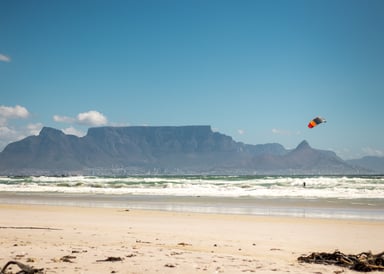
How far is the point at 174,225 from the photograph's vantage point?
12.5m

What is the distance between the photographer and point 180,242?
30.1 feet

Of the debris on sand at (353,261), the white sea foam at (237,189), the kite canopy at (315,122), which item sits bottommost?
the white sea foam at (237,189)

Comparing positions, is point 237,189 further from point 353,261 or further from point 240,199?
point 353,261

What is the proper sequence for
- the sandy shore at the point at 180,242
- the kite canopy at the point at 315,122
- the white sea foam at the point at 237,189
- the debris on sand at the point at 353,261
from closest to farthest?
the debris on sand at the point at 353,261 → the sandy shore at the point at 180,242 → the kite canopy at the point at 315,122 → the white sea foam at the point at 237,189

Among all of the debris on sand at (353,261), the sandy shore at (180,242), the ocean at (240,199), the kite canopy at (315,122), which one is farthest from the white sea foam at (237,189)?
the debris on sand at (353,261)

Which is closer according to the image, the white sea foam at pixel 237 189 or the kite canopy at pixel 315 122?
the kite canopy at pixel 315 122

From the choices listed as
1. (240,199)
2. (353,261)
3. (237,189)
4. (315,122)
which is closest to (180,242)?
(353,261)

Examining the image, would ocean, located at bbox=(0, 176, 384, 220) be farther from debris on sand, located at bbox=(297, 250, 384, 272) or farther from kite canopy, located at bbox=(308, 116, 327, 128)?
debris on sand, located at bbox=(297, 250, 384, 272)

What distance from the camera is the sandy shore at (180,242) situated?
6.25 metres

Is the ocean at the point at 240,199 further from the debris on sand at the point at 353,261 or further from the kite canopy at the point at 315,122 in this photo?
the debris on sand at the point at 353,261

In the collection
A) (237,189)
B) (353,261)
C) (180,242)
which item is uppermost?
(353,261)

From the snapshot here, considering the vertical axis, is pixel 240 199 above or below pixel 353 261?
A: below

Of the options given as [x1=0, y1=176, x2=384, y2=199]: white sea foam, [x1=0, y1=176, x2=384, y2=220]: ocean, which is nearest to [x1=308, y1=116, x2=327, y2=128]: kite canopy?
[x1=0, y1=176, x2=384, y2=220]: ocean

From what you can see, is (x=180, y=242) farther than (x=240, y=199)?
No
